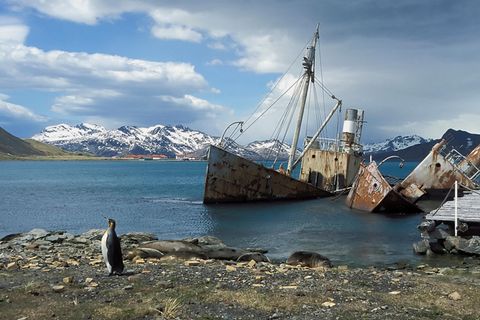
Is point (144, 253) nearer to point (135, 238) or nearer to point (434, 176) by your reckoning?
point (135, 238)

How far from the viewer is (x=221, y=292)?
11734 millimetres

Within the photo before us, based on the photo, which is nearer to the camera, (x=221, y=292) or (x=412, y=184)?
(x=221, y=292)

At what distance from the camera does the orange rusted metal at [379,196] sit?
1458 inches

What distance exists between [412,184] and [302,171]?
14.9m

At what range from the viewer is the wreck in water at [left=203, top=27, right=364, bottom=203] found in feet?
142

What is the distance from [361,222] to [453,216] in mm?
10835

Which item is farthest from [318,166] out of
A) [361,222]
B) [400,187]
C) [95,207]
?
[95,207]

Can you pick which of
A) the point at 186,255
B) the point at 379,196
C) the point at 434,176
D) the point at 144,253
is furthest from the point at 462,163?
the point at 144,253

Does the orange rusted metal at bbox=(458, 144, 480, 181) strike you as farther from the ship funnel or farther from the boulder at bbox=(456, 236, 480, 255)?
the boulder at bbox=(456, 236, 480, 255)

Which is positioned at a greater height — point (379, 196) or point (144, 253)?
point (379, 196)

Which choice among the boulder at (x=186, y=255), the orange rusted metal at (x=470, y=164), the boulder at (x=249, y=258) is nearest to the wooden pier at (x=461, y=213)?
the boulder at (x=249, y=258)

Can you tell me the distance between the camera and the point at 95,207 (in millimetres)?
47250

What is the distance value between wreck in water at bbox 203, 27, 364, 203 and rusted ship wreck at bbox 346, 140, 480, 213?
22.2ft

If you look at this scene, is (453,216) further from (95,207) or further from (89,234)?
(95,207)
